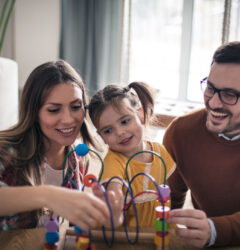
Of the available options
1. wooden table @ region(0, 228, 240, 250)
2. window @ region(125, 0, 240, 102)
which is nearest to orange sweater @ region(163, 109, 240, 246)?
wooden table @ region(0, 228, 240, 250)

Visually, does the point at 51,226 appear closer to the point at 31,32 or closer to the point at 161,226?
the point at 161,226

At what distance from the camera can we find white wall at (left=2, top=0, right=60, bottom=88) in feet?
13.8

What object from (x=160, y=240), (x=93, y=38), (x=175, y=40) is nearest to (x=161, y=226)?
(x=160, y=240)

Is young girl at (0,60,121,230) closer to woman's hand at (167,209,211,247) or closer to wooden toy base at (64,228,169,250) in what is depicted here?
wooden toy base at (64,228,169,250)

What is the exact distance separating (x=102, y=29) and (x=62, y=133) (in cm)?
306

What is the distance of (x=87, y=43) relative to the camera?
171 inches

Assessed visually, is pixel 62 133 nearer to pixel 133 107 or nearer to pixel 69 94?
pixel 69 94

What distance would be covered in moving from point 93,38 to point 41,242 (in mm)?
3520

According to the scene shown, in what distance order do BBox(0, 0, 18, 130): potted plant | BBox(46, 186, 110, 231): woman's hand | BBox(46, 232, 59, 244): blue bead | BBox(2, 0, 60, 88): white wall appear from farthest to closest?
BBox(2, 0, 60, 88): white wall
BBox(0, 0, 18, 130): potted plant
BBox(46, 232, 59, 244): blue bead
BBox(46, 186, 110, 231): woman's hand

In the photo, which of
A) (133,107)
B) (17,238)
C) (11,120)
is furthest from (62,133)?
(11,120)

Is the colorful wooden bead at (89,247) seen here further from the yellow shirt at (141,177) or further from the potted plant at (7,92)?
the potted plant at (7,92)

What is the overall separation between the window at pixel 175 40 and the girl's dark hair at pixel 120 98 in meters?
2.85

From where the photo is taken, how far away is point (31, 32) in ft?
14.0

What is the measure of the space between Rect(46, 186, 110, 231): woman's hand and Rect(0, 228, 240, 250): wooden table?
7.5 inches
